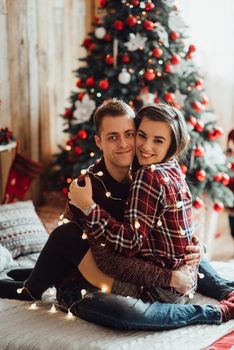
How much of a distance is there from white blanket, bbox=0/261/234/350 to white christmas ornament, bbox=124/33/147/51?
Answer: 1.74 metres

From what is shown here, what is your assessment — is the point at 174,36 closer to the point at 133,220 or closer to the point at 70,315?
the point at 133,220

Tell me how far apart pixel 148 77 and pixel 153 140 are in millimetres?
1219

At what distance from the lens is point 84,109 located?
327 centimetres

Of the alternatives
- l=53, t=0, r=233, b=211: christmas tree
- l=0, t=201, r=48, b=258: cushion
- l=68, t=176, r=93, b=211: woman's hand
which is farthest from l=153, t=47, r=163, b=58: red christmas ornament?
l=68, t=176, r=93, b=211: woman's hand

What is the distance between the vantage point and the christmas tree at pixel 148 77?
3193 millimetres

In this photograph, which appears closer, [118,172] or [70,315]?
[70,315]

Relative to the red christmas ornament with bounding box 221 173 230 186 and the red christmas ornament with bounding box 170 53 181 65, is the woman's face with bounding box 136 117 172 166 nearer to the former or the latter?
the red christmas ornament with bounding box 170 53 181 65

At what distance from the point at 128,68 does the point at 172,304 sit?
168cm

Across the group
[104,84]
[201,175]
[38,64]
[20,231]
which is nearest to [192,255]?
[20,231]

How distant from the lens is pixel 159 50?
3141mm

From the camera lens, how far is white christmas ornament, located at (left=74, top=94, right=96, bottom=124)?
10.7ft

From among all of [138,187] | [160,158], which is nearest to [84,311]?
[138,187]

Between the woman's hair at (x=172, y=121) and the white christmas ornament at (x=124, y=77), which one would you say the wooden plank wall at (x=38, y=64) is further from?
the woman's hair at (x=172, y=121)

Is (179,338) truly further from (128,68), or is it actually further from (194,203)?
(128,68)
